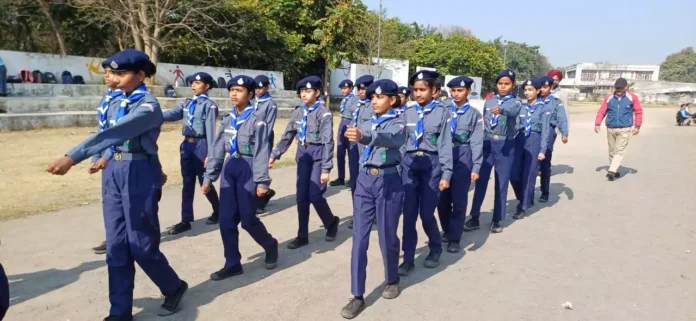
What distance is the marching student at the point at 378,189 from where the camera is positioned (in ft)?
12.7

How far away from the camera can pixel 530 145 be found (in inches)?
291

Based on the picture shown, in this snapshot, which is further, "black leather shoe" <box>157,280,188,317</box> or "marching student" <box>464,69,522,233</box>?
"marching student" <box>464,69,522,233</box>

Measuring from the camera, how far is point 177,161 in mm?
10344

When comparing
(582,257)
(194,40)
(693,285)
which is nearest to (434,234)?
(582,257)

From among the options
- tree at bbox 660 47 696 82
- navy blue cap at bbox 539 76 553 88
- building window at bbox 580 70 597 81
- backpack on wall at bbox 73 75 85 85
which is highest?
tree at bbox 660 47 696 82

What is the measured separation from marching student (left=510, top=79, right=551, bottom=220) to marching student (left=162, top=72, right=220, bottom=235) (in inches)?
170

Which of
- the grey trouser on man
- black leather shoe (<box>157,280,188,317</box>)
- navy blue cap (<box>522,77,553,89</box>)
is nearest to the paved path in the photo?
black leather shoe (<box>157,280,188,317</box>)

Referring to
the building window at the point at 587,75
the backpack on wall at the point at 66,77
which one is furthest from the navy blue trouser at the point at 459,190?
the building window at the point at 587,75

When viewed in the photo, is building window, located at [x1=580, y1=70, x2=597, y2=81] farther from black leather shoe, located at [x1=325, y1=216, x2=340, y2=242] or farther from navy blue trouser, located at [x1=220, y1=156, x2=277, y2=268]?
navy blue trouser, located at [x1=220, y1=156, x2=277, y2=268]

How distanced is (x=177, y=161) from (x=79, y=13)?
1546 centimetres

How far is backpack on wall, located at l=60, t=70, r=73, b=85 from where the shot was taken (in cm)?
1688

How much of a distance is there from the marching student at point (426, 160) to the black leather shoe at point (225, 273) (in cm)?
157

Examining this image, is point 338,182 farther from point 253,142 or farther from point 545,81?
point 253,142

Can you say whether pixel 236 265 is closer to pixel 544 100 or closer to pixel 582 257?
pixel 582 257
